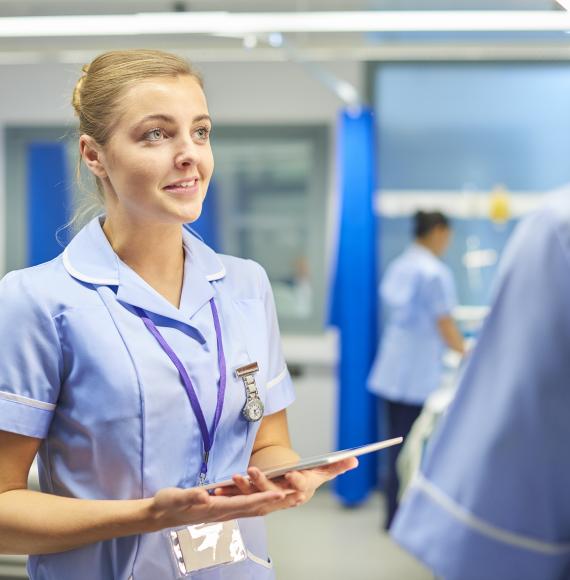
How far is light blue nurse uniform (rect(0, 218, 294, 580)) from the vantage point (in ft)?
4.18

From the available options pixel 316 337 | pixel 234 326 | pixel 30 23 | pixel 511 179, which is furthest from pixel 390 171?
pixel 234 326

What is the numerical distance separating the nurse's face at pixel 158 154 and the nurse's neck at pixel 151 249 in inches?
2.1

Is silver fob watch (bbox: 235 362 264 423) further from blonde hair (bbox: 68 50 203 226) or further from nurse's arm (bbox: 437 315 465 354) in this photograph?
nurse's arm (bbox: 437 315 465 354)

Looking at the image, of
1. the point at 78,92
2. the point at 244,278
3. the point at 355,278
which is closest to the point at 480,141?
the point at 355,278

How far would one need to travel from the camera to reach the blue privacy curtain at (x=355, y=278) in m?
4.71

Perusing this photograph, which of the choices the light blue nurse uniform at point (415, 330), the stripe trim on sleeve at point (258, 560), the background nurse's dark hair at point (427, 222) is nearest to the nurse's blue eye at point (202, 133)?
the stripe trim on sleeve at point (258, 560)

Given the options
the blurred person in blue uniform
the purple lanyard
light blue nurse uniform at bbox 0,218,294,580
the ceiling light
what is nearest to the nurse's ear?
the blurred person in blue uniform

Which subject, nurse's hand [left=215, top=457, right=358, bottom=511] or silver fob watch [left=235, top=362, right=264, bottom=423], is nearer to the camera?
nurse's hand [left=215, top=457, right=358, bottom=511]

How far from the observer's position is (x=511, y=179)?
5660 millimetres

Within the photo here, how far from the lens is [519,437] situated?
0.88m

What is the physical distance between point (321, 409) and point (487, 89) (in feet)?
7.44

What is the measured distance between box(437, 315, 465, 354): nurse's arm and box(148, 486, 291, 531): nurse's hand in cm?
334

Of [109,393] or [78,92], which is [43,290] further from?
[78,92]

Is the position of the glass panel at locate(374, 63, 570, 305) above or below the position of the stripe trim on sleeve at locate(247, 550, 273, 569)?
above
